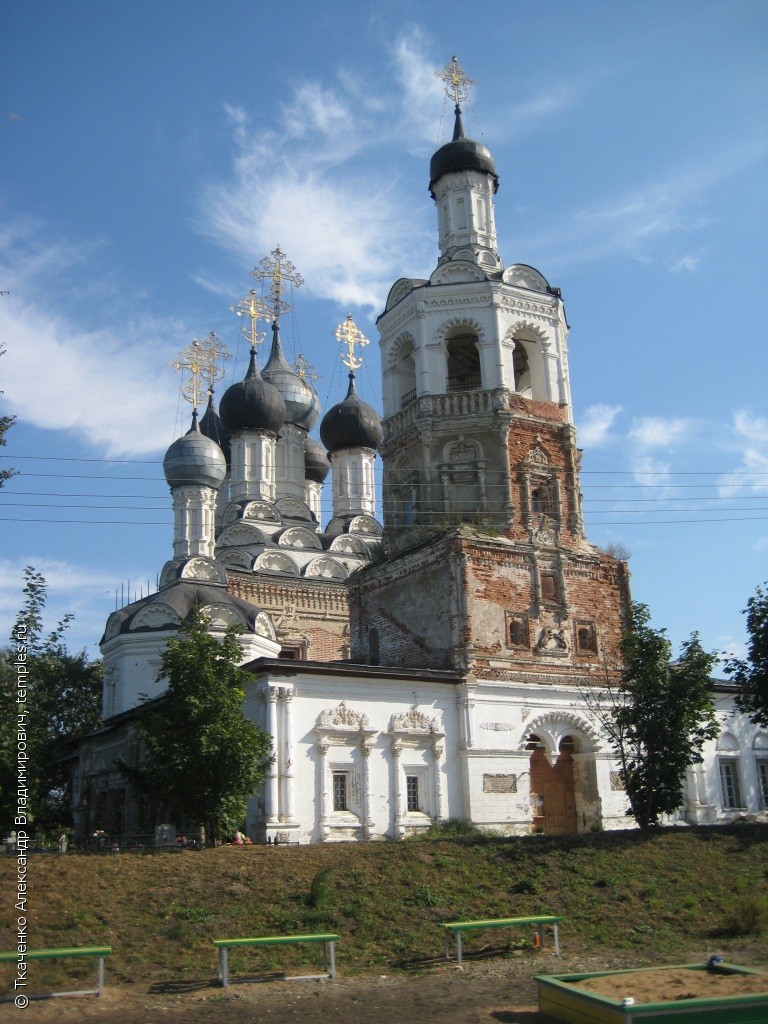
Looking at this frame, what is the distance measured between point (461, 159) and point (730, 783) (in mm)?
16254

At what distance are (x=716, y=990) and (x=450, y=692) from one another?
489 inches

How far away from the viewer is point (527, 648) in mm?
22062

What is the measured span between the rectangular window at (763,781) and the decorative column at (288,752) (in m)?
12.0

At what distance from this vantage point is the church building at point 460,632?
1953cm

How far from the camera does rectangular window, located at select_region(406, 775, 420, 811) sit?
20.1 meters

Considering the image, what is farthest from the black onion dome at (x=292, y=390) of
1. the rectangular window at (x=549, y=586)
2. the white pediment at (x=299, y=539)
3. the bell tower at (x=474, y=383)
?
the rectangular window at (x=549, y=586)

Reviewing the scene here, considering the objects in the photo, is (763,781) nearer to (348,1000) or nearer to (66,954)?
(348,1000)

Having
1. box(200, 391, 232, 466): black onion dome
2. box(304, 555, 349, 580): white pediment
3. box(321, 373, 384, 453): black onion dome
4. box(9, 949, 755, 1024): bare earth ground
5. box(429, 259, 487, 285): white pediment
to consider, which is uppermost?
box(200, 391, 232, 466): black onion dome

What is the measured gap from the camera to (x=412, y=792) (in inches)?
796

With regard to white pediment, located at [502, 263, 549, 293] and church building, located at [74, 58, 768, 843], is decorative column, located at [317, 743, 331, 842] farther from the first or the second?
white pediment, located at [502, 263, 549, 293]

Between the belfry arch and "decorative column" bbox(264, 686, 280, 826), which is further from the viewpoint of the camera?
the belfry arch

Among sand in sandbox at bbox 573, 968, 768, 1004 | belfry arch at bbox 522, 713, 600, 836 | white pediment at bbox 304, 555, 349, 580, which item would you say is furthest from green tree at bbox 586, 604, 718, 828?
white pediment at bbox 304, 555, 349, 580

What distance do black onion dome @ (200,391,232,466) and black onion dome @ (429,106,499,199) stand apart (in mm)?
19939

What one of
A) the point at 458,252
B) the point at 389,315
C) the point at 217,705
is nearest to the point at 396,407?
the point at 389,315
